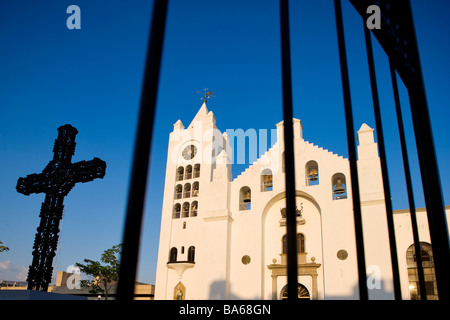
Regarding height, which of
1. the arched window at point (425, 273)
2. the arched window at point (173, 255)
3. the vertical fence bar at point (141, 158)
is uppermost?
the arched window at point (173, 255)

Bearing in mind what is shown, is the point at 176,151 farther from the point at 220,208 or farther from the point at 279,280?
the point at 279,280

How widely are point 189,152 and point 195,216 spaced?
496 centimetres

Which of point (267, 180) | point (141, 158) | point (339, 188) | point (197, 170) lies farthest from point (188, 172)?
point (141, 158)

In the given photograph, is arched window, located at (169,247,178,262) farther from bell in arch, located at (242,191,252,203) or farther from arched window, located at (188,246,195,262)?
bell in arch, located at (242,191,252,203)

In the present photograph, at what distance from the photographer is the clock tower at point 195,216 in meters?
20.1

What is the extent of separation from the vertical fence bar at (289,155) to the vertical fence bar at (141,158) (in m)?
0.96

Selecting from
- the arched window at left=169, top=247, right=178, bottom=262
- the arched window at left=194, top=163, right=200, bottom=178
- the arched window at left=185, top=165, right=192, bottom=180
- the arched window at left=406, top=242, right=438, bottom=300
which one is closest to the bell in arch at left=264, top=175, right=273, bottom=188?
the arched window at left=194, top=163, right=200, bottom=178

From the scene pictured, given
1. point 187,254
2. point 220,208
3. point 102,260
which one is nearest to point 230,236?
point 220,208

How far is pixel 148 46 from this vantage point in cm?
201

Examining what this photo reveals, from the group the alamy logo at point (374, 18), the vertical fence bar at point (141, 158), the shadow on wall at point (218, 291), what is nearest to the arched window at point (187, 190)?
the shadow on wall at point (218, 291)

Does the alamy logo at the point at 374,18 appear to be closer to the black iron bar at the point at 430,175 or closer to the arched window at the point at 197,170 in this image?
the black iron bar at the point at 430,175
